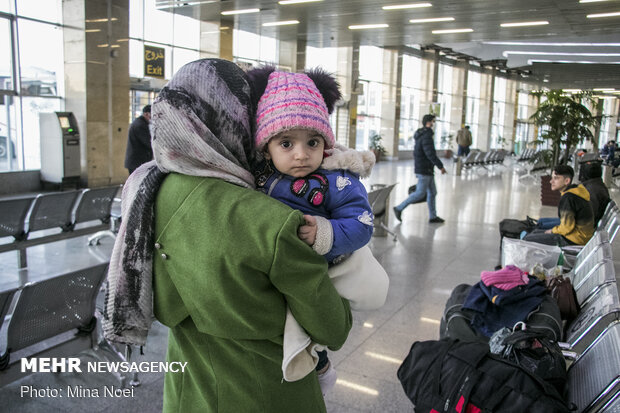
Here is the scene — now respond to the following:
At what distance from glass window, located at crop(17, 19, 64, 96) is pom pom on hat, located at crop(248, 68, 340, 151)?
41.4ft

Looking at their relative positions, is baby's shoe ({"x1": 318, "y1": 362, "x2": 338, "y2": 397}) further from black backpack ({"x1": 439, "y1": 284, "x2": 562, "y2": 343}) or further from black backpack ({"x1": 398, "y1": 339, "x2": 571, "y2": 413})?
black backpack ({"x1": 439, "y1": 284, "x2": 562, "y2": 343})

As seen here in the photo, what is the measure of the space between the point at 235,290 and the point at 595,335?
7.99ft

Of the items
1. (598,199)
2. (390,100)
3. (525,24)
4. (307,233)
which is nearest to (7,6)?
(598,199)

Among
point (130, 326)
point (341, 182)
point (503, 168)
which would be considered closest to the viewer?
point (130, 326)

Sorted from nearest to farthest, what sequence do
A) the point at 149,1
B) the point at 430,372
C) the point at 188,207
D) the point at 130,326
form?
the point at 188,207
the point at 130,326
the point at 430,372
the point at 149,1

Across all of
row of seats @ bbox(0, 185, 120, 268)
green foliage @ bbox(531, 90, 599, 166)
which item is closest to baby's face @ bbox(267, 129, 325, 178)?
row of seats @ bbox(0, 185, 120, 268)

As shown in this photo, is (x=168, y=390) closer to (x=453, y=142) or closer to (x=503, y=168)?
(x=503, y=168)

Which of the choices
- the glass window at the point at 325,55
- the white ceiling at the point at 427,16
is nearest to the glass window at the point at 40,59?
the white ceiling at the point at 427,16

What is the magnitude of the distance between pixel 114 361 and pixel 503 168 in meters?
22.8

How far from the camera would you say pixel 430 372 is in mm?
2428

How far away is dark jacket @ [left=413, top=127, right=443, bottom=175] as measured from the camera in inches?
345

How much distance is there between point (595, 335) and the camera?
2.75m

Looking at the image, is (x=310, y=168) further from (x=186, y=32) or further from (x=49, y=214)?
(x=186, y=32)

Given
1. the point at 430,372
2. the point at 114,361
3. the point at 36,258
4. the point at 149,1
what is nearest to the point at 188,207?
the point at 430,372
